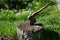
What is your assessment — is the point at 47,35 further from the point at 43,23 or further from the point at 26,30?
the point at 26,30

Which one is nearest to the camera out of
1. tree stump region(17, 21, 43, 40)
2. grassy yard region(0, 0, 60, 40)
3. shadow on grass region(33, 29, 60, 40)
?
tree stump region(17, 21, 43, 40)

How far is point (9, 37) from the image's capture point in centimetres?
724

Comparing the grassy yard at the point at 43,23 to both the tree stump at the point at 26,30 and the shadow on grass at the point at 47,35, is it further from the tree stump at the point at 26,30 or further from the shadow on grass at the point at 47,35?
the tree stump at the point at 26,30

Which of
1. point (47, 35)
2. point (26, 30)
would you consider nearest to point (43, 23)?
point (47, 35)

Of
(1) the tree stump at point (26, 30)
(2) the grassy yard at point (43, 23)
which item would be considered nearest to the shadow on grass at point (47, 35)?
(2) the grassy yard at point (43, 23)

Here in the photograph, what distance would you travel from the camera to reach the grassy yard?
25.1 feet

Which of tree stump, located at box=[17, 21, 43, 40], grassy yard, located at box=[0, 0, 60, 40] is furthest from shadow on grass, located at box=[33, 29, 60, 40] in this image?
tree stump, located at box=[17, 21, 43, 40]

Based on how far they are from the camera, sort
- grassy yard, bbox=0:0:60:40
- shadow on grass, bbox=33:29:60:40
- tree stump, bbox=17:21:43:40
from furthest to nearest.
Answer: grassy yard, bbox=0:0:60:40
shadow on grass, bbox=33:29:60:40
tree stump, bbox=17:21:43:40

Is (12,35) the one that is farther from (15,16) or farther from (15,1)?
(15,1)

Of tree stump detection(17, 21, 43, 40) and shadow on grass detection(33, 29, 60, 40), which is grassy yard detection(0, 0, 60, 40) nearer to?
shadow on grass detection(33, 29, 60, 40)

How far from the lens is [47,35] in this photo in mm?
7723

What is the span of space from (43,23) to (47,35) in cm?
84

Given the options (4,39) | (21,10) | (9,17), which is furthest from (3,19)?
(4,39)

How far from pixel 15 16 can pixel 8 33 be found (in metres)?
1.77
